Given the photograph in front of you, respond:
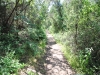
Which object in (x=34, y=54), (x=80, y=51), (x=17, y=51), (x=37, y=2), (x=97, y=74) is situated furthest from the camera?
(x=37, y=2)

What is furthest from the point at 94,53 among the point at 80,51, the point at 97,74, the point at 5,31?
the point at 5,31

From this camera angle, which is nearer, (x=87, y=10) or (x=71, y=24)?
(x=87, y=10)

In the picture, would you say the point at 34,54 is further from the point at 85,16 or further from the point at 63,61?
the point at 85,16

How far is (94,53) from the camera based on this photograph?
6.89 m

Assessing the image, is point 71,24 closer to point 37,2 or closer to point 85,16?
point 85,16

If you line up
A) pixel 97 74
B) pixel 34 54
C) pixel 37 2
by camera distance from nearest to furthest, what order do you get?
pixel 97 74 → pixel 34 54 → pixel 37 2

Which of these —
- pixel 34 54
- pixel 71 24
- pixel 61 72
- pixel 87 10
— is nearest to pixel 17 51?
pixel 34 54

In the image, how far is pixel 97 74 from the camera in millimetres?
5746

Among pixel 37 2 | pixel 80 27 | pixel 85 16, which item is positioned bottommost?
pixel 80 27

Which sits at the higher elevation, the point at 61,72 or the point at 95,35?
the point at 95,35

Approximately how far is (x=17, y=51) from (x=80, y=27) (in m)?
3.67

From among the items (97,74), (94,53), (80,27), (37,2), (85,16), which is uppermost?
(37,2)

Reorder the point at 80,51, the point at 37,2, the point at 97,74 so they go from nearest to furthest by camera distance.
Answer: the point at 97,74 → the point at 80,51 → the point at 37,2

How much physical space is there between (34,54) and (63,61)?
1.79 m
